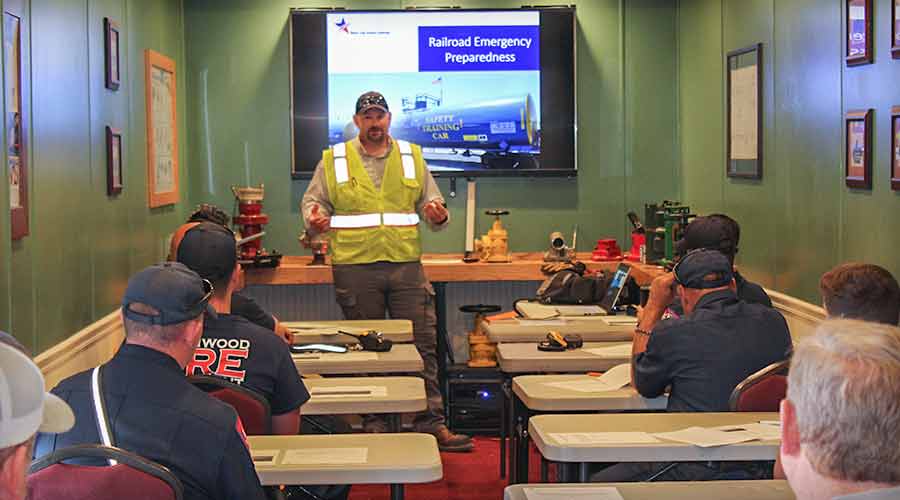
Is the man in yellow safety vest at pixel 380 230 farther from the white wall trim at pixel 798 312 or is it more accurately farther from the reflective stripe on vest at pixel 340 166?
the white wall trim at pixel 798 312

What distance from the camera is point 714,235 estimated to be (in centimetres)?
524

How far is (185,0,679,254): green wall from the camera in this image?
8.32m

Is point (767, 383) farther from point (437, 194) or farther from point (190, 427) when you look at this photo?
point (437, 194)

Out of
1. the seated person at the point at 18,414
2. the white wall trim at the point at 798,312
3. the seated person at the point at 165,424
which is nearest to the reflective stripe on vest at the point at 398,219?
the white wall trim at the point at 798,312

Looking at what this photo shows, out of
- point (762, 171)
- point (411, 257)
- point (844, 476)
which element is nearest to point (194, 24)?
point (411, 257)

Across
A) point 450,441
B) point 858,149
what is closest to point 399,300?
point 450,441

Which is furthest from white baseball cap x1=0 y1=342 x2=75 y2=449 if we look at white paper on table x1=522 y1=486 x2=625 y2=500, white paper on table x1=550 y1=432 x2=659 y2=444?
white paper on table x1=550 y1=432 x2=659 y2=444

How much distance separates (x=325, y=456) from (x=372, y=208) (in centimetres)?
369

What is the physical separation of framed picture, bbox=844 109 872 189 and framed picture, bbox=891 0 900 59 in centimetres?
35

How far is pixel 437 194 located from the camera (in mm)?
7141

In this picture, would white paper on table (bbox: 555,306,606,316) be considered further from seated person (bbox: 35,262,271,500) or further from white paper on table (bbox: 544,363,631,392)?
seated person (bbox: 35,262,271,500)

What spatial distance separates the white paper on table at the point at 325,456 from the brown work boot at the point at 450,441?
3.47 metres

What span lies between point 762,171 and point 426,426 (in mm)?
2267

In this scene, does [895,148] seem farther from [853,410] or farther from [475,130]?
[475,130]
